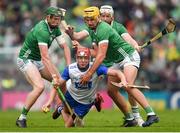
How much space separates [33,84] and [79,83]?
1.25m

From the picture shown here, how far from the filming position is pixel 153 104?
30.9m

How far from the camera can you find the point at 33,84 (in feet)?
61.3

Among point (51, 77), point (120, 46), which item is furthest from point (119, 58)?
point (51, 77)

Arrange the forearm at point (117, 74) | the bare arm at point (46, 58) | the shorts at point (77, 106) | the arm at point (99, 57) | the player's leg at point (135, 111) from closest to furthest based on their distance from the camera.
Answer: the forearm at point (117, 74), the arm at point (99, 57), the bare arm at point (46, 58), the shorts at point (77, 106), the player's leg at point (135, 111)

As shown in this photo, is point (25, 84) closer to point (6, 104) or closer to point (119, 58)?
point (6, 104)

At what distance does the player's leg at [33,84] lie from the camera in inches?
727

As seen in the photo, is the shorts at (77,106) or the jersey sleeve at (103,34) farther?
the shorts at (77,106)

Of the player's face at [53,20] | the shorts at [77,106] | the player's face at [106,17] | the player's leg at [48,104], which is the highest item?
the player's face at [53,20]

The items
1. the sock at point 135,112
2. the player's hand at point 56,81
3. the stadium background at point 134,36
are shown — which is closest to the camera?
the player's hand at point 56,81

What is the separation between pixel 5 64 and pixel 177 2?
775cm

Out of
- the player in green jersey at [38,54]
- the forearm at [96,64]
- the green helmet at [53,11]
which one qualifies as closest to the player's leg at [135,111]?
the player in green jersey at [38,54]

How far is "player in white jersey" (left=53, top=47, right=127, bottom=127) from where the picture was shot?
17609mm

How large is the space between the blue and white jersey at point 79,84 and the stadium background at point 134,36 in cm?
1227

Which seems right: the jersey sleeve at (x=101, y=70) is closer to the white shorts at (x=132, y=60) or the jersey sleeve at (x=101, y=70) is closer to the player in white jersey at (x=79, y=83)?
the player in white jersey at (x=79, y=83)
